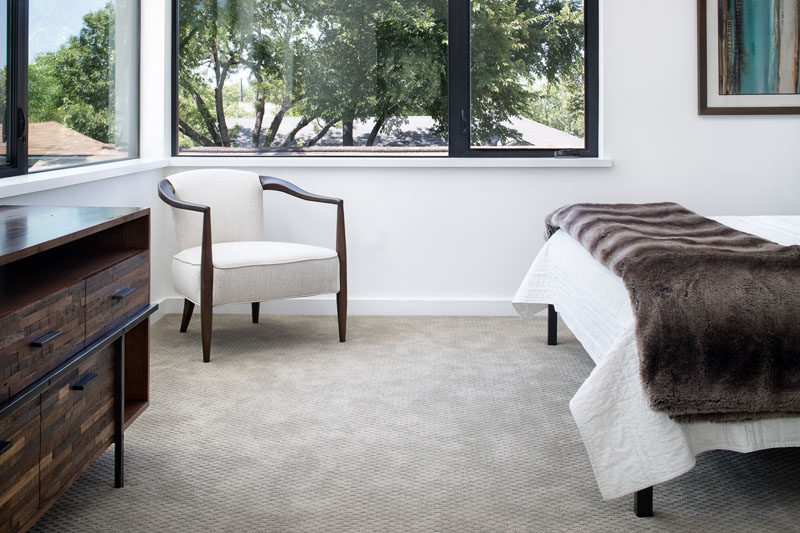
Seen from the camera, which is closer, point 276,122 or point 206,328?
point 206,328

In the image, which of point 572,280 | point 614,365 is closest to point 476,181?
point 572,280

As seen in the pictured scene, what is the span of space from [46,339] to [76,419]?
1.01 feet

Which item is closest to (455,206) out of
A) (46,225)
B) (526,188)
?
(526,188)

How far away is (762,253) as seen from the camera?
2.34 m

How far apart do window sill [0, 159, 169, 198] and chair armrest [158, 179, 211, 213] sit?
0.61ft

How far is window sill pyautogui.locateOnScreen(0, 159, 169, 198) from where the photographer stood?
9.12 feet

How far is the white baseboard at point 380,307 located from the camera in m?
4.41

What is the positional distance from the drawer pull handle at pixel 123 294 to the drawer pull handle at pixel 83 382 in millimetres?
195

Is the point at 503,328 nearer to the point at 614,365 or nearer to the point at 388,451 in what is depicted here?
the point at 388,451

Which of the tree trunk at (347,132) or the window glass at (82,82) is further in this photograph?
the tree trunk at (347,132)

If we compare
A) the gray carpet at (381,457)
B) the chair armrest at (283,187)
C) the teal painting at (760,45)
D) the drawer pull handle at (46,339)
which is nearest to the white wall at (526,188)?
the teal painting at (760,45)

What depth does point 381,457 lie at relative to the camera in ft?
8.20

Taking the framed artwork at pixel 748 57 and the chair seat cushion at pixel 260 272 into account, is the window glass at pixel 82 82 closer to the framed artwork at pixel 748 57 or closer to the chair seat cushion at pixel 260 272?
the chair seat cushion at pixel 260 272

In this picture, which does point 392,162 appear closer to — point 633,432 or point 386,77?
point 386,77
